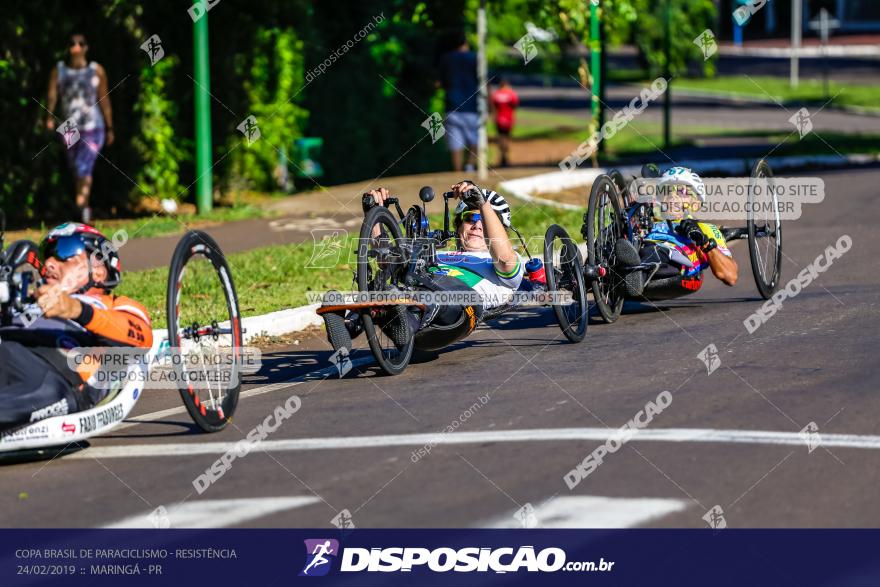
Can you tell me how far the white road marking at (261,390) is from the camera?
8.85m

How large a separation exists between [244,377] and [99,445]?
6.66 feet

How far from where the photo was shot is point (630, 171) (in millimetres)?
22375

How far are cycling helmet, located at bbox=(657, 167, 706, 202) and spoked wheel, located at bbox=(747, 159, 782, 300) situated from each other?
0.44m

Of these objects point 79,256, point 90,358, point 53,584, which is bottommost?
point 53,584

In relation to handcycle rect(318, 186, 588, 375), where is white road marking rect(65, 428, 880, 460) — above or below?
below

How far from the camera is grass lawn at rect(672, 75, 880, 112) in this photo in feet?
147

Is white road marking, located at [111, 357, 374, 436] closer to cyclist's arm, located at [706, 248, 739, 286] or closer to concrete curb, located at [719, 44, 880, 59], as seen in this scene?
cyclist's arm, located at [706, 248, 739, 286]

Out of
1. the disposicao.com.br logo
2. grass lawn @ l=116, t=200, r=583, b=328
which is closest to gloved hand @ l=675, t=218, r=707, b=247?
grass lawn @ l=116, t=200, r=583, b=328

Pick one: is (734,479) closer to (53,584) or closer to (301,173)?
(53,584)

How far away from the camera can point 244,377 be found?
10.2m

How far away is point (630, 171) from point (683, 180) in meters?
10.1

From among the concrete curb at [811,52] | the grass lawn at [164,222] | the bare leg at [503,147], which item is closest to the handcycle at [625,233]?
the grass lawn at [164,222]

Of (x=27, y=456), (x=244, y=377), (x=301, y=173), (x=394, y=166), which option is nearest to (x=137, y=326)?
(x=27, y=456)

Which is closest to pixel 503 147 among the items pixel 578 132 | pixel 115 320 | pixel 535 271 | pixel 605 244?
pixel 578 132
